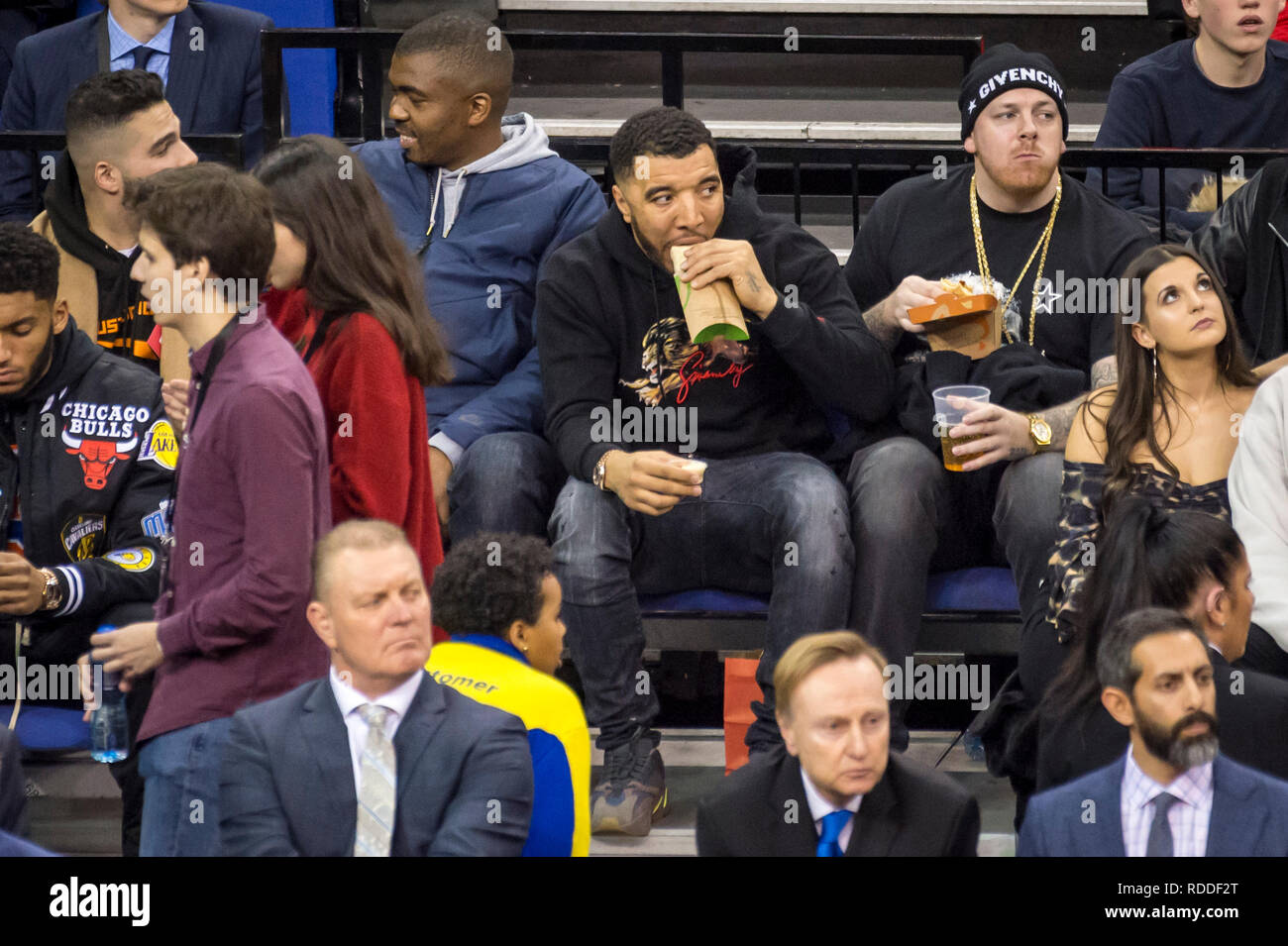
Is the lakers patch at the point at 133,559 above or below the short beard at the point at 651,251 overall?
below

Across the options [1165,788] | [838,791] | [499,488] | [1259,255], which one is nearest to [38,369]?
[499,488]

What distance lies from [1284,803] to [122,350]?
280cm

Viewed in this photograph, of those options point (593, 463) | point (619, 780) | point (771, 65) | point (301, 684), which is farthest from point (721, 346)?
point (771, 65)

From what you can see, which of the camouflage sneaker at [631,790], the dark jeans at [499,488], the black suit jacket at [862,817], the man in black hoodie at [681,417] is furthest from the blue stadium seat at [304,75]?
the black suit jacket at [862,817]

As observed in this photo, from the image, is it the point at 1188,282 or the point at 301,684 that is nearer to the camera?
the point at 301,684

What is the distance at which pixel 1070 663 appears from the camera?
134 inches

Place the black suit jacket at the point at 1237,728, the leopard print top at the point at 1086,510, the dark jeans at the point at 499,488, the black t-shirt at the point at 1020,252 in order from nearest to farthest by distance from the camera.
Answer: the black suit jacket at the point at 1237,728
the leopard print top at the point at 1086,510
the dark jeans at the point at 499,488
the black t-shirt at the point at 1020,252

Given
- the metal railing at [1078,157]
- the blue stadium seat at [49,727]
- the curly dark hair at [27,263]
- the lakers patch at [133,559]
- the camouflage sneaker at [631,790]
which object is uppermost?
the metal railing at [1078,157]

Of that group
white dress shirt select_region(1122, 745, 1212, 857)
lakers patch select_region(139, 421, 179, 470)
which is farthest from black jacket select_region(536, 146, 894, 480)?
white dress shirt select_region(1122, 745, 1212, 857)

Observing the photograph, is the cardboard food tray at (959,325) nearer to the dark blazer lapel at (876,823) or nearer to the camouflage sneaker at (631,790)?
the camouflage sneaker at (631,790)

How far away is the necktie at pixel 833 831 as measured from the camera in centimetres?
288

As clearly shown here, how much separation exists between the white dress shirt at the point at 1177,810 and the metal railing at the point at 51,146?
9.20 feet

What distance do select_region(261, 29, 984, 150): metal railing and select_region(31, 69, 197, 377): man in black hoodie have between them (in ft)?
2.36
